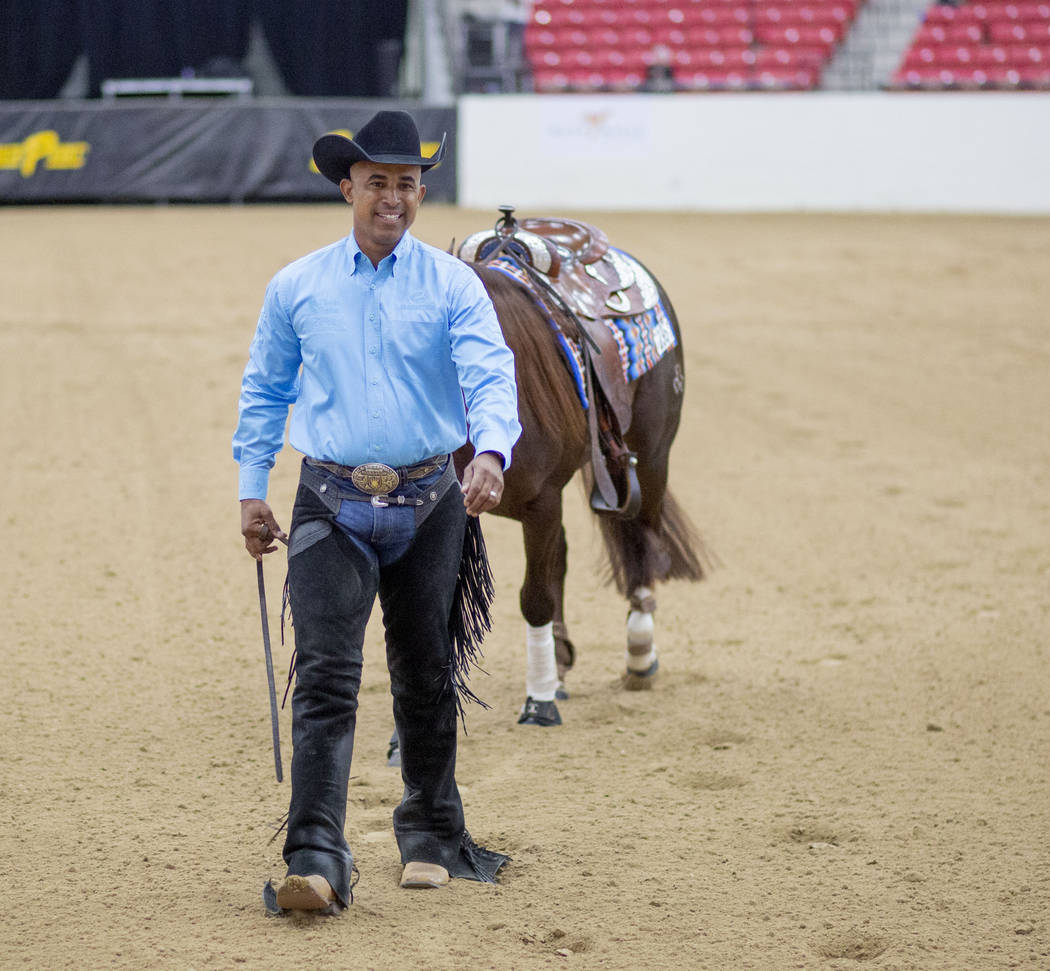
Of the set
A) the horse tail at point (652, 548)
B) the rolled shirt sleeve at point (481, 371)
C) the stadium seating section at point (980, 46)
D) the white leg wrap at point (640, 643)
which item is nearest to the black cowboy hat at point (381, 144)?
the rolled shirt sleeve at point (481, 371)

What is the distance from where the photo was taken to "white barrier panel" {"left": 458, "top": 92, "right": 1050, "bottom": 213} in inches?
722

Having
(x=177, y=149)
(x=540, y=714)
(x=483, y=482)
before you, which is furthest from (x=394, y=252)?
(x=177, y=149)

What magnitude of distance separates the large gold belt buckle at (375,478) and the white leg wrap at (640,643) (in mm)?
2322

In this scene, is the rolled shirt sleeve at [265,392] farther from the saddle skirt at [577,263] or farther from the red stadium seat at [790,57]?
the red stadium seat at [790,57]

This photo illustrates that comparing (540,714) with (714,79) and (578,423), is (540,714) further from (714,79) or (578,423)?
(714,79)

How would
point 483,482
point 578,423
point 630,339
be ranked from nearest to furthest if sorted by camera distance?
point 483,482, point 578,423, point 630,339

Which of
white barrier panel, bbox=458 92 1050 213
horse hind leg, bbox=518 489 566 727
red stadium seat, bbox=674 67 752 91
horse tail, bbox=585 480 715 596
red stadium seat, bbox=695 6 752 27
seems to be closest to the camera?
horse hind leg, bbox=518 489 566 727

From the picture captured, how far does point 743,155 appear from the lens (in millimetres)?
18578

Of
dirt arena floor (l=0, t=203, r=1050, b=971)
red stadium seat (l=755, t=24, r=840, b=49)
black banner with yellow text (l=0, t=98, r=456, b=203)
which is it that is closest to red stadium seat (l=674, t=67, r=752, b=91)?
red stadium seat (l=755, t=24, r=840, b=49)

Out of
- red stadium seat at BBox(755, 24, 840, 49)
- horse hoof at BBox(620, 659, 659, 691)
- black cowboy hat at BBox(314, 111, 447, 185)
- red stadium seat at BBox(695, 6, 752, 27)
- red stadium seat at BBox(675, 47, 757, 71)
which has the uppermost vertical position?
red stadium seat at BBox(695, 6, 752, 27)

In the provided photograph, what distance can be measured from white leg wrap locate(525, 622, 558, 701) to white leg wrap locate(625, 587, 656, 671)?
486mm

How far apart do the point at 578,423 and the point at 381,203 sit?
1.76 metres

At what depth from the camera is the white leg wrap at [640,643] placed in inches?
218

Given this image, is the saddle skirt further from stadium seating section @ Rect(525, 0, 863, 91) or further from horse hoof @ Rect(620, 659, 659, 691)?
stadium seating section @ Rect(525, 0, 863, 91)
